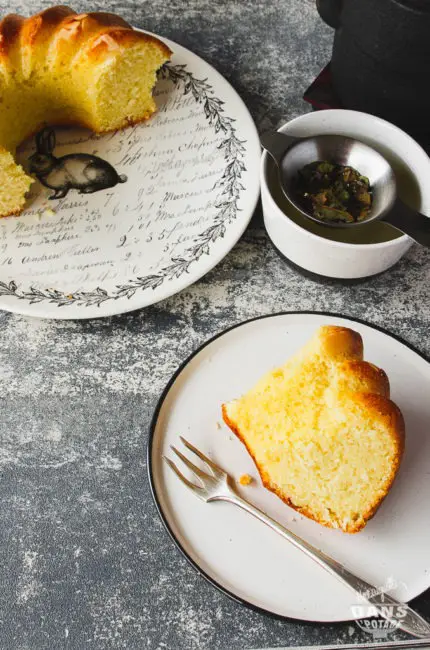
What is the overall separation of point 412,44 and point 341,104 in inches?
10.9

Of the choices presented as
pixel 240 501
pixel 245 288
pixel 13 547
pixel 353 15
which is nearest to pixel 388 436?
pixel 240 501

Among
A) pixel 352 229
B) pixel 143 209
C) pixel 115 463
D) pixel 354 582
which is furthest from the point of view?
pixel 143 209

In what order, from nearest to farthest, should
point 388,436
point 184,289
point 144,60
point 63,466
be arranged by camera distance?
point 388,436 → point 63,466 → point 184,289 → point 144,60

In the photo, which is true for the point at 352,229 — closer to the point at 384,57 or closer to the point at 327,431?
the point at 384,57

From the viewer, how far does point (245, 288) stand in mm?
1195

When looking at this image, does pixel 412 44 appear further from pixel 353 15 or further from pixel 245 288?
pixel 245 288

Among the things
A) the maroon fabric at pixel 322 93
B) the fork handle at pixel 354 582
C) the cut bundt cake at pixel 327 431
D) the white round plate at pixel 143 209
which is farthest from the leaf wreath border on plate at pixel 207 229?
the fork handle at pixel 354 582

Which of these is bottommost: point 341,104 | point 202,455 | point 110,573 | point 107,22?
point 110,573

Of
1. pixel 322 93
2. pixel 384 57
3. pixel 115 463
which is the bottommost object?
pixel 115 463

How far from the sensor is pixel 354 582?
35.1 inches

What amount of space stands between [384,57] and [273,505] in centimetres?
74

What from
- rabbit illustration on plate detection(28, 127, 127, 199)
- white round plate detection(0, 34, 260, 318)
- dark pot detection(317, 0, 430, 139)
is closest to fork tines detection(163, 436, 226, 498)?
white round plate detection(0, 34, 260, 318)

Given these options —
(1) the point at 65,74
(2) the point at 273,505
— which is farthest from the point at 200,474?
(1) the point at 65,74

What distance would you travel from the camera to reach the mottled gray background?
0.93 metres
